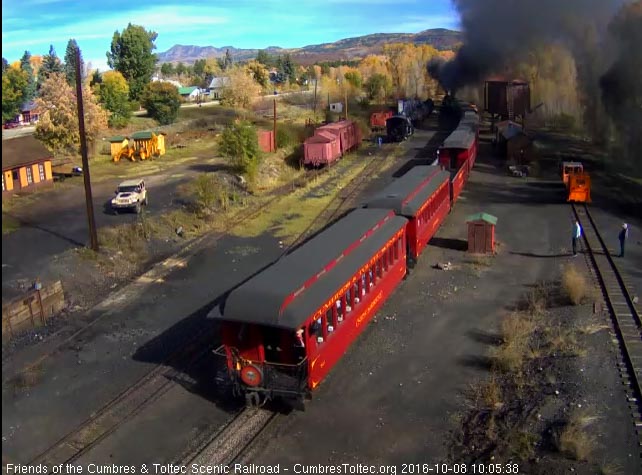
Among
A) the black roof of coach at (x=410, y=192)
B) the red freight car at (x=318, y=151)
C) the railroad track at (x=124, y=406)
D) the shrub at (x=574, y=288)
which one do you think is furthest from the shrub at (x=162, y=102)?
the shrub at (x=574, y=288)

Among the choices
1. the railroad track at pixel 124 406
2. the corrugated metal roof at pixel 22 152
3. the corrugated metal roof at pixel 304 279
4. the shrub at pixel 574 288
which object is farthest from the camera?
the corrugated metal roof at pixel 22 152

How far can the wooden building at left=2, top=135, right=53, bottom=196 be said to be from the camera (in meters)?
35.1

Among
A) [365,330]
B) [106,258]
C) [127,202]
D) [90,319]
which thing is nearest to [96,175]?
[127,202]

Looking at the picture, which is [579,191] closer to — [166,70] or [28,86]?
[28,86]

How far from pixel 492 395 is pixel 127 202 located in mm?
22663

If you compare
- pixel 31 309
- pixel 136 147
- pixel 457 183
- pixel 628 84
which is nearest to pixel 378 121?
pixel 136 147

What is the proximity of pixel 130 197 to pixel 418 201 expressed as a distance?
1612cm

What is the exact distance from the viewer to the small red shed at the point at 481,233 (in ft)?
80.2

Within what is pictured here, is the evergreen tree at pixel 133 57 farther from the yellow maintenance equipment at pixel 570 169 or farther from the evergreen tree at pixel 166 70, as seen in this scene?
the evergreen tree at pixel 166 70

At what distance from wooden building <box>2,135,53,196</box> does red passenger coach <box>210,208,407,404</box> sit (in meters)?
26.7

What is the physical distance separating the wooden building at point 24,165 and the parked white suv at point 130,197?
7895 millimetres

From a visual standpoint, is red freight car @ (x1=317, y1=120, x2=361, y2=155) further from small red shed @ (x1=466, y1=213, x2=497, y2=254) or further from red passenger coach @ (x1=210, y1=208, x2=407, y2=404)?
red passenger coach @ (x1=210, y1=208, x2=407, y2=404)

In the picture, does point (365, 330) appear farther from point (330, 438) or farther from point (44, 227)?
point (44, 227)

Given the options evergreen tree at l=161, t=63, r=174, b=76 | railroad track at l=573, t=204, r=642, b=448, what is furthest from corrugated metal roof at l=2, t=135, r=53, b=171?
evergreen tree at l=161, t=63, r=174, b=76
